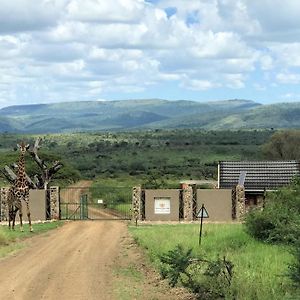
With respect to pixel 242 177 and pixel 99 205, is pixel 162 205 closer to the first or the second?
pixel 242 177

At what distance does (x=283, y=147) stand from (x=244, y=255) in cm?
5849

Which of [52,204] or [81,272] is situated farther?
[52,204]

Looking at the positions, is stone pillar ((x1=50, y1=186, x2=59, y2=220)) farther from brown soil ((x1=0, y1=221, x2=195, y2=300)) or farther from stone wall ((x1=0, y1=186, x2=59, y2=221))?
brown soil ((x1=0, y1=221, x2=195, y2=300))

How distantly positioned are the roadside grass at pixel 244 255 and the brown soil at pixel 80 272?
0.85m

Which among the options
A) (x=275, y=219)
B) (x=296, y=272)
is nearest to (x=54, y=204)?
(x=275, y=219)

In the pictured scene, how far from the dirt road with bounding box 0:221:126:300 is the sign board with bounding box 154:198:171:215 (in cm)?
1112

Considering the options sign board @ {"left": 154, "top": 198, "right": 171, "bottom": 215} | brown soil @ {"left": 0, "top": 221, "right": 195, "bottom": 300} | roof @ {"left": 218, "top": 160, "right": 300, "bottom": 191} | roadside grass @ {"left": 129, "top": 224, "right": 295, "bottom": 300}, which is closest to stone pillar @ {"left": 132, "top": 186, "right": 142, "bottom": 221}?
sign board @ {"left": 154, "top": 198, "right": 171, "bottom": 215}

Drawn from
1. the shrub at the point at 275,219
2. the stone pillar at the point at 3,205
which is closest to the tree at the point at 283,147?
the stone pillar at the point at 3,205

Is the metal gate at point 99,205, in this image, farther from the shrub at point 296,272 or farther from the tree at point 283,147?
the shrub at point 296,272

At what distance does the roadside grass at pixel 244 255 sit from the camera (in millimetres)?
12680

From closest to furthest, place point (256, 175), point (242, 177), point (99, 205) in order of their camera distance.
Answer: point (242, 177)
point (256, 175)
point (99, 205)

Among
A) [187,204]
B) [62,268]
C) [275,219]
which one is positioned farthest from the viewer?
[187,204]

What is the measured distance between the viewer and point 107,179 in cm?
7088

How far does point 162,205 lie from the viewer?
3931cm
